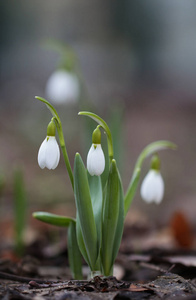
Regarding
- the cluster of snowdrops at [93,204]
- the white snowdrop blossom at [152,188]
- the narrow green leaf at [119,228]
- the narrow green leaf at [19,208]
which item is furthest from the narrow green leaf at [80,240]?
the narrow green leaf at [19,208]

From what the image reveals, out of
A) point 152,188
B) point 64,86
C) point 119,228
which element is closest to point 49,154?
point 119,228

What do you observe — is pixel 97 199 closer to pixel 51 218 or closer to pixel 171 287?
pixel 51 218

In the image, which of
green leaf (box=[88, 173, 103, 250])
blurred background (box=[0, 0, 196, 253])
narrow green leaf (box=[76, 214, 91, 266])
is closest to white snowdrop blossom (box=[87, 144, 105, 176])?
green leaf (box=[88, 173, 103, 250])

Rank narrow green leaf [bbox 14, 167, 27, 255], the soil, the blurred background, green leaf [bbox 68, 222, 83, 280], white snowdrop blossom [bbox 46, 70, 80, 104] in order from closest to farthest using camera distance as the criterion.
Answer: the soil, green leaf [bbox 68, 222, 83, 280], narrow green leaf [bbox 14, 167, 27, 255], white snowdrop blossom [bbox 46, 70, 80, 104], the blurred background

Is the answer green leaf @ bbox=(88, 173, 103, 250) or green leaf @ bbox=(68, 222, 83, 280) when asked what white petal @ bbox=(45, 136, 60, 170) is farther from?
green leaf @ bbox=(68, 222, 83, 280)

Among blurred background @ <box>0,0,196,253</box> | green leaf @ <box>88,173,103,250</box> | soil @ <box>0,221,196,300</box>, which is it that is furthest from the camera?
blurred background @ <box>0,0,196,253</box>

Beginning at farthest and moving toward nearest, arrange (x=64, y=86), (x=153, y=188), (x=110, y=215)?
(x=64, y=86) < (x=153, y=188) < (x=110, y=215)
